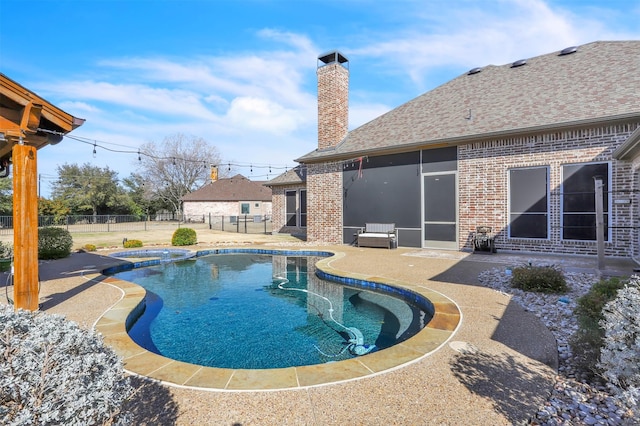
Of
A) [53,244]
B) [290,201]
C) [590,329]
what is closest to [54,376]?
[590,329]

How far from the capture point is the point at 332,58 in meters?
13.7

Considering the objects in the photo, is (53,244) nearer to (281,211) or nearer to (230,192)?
(281,211)

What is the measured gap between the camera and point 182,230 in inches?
543

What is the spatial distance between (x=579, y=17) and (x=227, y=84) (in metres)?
13.7

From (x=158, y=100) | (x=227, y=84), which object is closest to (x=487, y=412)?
(x=227, y=84)

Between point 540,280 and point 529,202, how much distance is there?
4.83 m

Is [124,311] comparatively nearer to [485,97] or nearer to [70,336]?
[70,336]

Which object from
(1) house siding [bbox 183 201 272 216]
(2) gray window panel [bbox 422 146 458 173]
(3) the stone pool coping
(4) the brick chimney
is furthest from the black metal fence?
(3) the stone pool coping

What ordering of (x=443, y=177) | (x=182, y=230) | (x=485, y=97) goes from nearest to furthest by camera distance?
1. (x=443, y=177)
2. (x=485, y=97)
3. (x=182, y=230)

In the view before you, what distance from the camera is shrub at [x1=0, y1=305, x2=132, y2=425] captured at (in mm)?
1222

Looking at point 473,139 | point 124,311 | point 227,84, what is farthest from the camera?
point 227,84

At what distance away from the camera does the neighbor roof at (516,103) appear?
8.92 m

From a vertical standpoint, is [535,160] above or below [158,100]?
below

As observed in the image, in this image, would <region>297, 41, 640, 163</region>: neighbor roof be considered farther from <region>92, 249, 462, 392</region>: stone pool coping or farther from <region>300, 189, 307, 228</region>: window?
<region>92, 249, 462, 392</region>: stone pool coping
